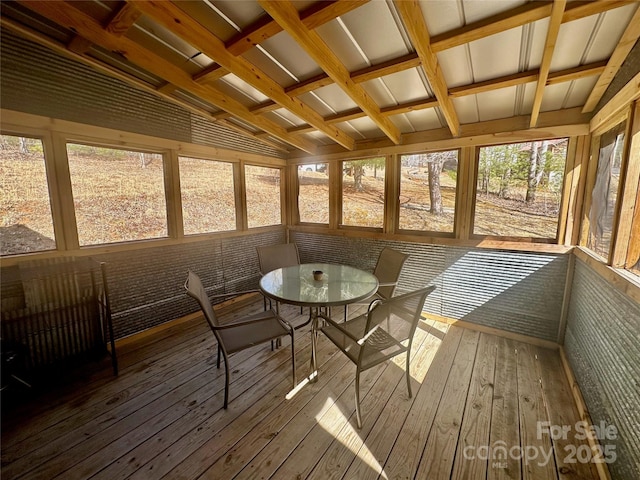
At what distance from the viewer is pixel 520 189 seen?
272cm

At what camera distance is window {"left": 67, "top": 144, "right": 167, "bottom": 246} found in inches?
91.0

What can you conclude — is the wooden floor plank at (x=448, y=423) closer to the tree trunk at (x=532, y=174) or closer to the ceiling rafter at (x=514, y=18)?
the tree trunk at (x=532, y=174)

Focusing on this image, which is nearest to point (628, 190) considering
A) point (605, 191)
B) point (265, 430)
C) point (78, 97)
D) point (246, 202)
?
point (605, 191)

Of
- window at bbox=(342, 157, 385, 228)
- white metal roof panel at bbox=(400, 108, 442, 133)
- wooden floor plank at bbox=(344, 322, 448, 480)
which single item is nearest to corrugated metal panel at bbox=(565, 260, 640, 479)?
wooden floor plank at bbox=(344, 322, 448, 480)

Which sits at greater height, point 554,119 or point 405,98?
point 405,98

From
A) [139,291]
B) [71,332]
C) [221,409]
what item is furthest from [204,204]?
[221,409]

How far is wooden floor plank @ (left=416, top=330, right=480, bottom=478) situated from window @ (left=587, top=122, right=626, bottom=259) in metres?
1.40

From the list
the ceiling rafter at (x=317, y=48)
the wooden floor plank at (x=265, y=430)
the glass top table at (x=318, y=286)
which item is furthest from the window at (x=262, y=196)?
the wooden floor plank at (x=265, y=430)

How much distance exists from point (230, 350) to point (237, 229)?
2240 millimetres

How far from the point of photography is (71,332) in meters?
2.12

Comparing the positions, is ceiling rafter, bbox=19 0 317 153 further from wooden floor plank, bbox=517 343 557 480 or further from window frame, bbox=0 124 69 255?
wooden floor plank, bbox=517 343 557 480

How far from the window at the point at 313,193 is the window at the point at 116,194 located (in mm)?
2127

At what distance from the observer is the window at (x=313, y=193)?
13.5 feet

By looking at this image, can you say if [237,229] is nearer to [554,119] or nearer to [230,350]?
[230,350]
